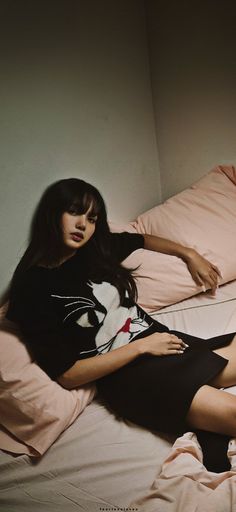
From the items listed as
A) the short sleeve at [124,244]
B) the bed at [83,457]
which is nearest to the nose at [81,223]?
the short sleeve at [124,244]

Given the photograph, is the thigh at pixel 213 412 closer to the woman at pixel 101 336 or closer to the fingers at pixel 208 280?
the woman at pixel 101 336

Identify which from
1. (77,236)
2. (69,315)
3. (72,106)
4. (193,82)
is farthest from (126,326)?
(193,82)

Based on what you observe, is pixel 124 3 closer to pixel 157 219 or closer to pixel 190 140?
pixel 190 140

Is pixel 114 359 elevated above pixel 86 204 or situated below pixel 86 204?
below

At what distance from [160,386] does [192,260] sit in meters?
0.59

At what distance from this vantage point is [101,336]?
1.22 metres

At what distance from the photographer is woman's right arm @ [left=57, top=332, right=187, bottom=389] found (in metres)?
1.11

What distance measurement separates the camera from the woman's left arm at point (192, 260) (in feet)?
5.08

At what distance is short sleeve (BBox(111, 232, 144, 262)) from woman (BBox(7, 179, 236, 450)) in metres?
0.09

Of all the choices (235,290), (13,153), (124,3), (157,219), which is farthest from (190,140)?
(13,153)

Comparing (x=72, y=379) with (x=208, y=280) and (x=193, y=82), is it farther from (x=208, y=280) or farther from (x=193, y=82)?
(x=193, y=82)

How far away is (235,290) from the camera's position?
161 centimetres

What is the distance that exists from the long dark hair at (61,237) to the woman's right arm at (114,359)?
0.68ft

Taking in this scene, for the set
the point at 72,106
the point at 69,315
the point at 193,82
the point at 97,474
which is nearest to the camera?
the point at 97,474
